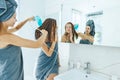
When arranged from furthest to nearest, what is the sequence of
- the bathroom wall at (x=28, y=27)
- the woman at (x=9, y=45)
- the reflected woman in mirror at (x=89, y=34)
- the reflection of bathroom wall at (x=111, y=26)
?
the bathroom wall at (x=28, y=27) → the reflected woman in mirror at (x=89, y=34) → the reflection of bathroom wall at (x=111, y=26) → the woman at (x=9, y=45)

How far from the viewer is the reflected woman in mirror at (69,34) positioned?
5.97 feet

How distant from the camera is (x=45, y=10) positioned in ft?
7.74

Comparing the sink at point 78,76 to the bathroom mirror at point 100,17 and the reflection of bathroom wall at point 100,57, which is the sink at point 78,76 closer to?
the reflection of bathroom wall at point 100,57

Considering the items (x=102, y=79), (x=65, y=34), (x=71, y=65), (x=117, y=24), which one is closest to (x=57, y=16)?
(x=65, y=34)

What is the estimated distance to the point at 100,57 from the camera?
5.10 feet

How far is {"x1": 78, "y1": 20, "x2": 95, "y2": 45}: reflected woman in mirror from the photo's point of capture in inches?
62.8

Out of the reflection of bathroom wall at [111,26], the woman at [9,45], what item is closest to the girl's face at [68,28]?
the reflection of bathroom wall at [111,26]

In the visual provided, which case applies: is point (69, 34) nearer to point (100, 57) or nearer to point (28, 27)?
point (100, 57)

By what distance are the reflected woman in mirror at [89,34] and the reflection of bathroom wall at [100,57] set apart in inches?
2.8

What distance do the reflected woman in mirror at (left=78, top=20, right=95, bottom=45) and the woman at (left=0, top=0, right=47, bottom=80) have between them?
0.77 m

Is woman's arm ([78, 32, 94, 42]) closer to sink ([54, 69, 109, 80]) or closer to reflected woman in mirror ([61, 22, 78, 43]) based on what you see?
reflected woman in mirror ([61, 22, 78, 43])

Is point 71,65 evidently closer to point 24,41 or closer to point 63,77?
A: point 63,77

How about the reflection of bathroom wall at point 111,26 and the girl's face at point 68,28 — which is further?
the girl's face at point 68,28

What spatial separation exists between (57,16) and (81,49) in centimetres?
69
